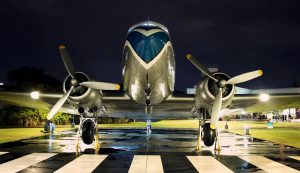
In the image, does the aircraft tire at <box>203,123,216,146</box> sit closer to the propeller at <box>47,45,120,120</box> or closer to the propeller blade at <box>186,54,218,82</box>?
the propeller blade at <box>186,54,218,82</box>

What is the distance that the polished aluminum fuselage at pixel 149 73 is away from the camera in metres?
13.8

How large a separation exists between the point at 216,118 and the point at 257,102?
450cm

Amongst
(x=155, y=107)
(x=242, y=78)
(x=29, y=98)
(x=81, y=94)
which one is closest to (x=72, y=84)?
(x=81, y=94)

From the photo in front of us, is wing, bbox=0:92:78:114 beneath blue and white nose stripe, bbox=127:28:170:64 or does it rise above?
beneath

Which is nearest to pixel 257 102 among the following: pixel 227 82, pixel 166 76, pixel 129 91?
pixel 227 82

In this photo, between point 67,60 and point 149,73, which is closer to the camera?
point 149,73

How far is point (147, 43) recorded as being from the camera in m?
13.5

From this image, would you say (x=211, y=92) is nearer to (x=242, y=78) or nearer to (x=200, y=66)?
(x=200, y=66)

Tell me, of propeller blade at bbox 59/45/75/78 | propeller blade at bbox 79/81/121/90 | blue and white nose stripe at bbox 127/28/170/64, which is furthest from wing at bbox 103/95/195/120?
blue and white nose stripe at bbox 127/28/170/64

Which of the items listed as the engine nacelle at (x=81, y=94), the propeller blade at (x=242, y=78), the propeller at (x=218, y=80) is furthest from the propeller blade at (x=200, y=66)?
the engine nacelle at (x=81, y=94)

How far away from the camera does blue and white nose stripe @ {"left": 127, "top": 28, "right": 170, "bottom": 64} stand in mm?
13469

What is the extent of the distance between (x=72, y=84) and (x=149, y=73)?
321 cm

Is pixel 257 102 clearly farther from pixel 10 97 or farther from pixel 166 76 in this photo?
pixel 10 97

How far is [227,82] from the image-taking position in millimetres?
14336
